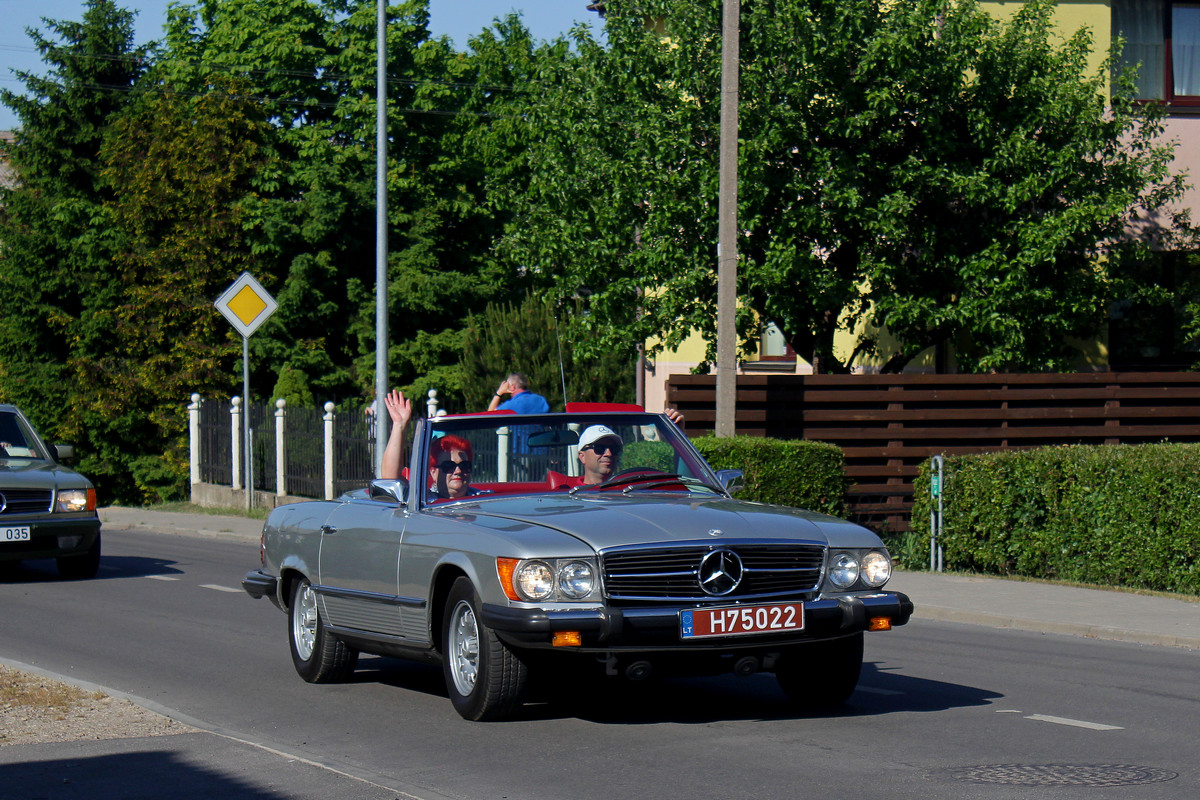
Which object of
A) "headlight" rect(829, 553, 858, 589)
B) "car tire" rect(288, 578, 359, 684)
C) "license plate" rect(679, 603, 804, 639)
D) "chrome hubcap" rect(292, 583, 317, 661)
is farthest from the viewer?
"chrome hubcap" rect(292, 583, 317, 661)

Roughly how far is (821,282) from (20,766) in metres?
14.9

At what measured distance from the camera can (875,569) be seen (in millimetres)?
7617

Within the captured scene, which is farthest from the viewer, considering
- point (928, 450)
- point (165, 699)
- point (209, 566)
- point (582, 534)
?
point (928, 450)

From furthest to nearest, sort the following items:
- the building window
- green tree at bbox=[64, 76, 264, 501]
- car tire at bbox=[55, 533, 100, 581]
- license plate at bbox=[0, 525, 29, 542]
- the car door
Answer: green tree at bbox=[64, 76, 264, 501]
the building window
car tire at bbox=[55, 533, 100, 581]
license plate at bbox=[0, 525, 29, 542]
the car door

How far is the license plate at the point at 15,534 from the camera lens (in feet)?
50.1

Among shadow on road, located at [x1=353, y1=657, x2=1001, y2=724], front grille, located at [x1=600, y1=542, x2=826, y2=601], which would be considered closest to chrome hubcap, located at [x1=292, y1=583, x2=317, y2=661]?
shadow on road, located at [x1=353, y1=657, x2=1001, y2=724]

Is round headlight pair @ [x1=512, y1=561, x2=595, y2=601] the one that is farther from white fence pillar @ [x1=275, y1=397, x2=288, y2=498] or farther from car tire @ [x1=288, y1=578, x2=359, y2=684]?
white fence pillar @ [x1=275, y1=397, x2=288, y2=498]

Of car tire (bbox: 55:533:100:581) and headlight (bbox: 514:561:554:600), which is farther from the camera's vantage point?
car tire (bbox: 55:533:100:581)

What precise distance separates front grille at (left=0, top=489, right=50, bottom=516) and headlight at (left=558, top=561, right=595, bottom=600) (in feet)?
32.6

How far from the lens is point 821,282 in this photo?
66.5 feet

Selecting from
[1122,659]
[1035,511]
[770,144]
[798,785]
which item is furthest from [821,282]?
[798,785]

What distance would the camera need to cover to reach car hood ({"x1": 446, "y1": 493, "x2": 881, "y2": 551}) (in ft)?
23.5

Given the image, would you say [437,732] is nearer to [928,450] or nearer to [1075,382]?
[928,450]

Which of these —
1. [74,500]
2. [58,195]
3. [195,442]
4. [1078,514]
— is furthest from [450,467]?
[58,195]
